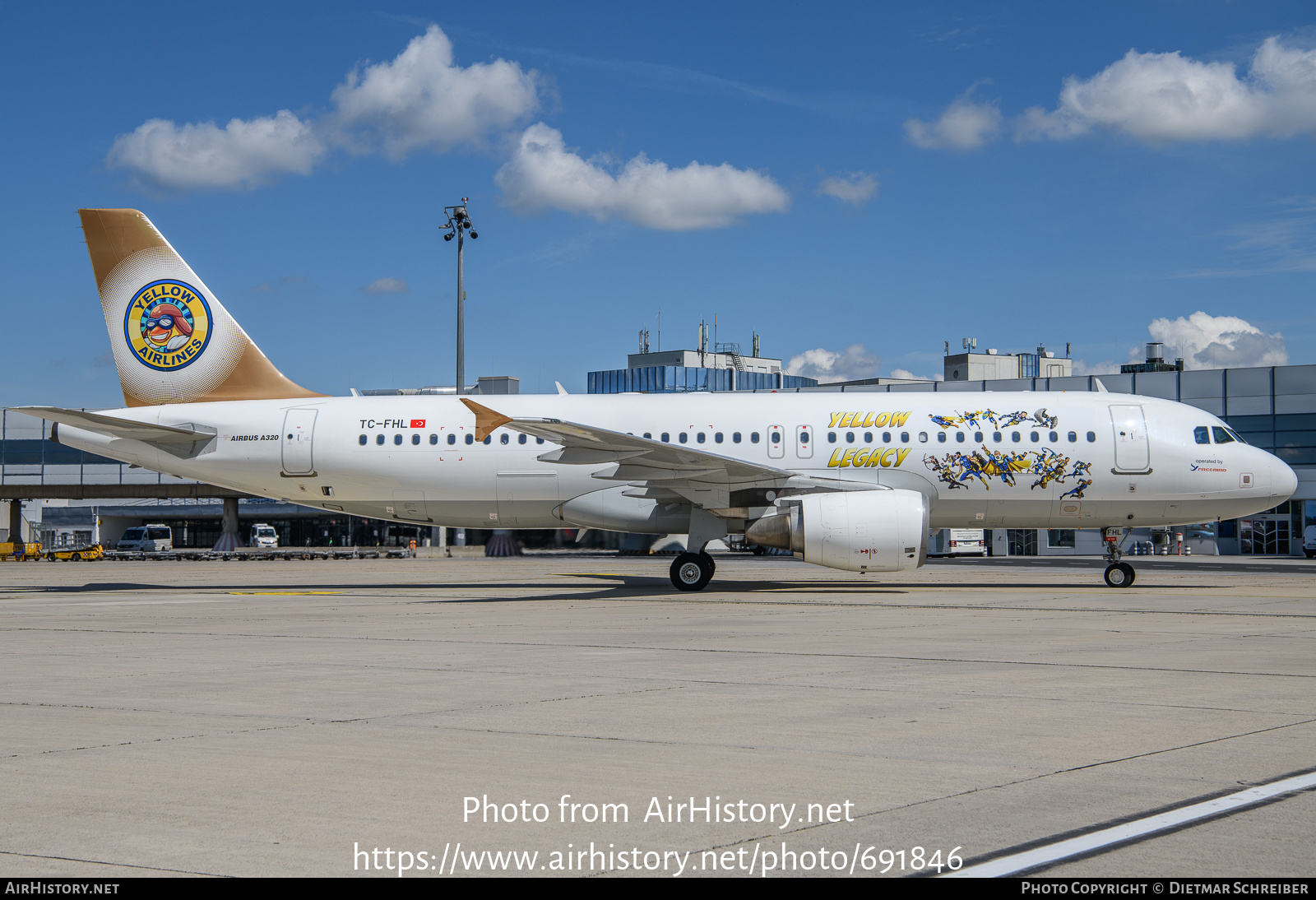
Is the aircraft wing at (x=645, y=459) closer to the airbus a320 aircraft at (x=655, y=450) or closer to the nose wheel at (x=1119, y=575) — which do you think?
the airbus a320 aircraft at (x=655, y=450)

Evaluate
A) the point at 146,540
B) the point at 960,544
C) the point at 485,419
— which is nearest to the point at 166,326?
the point at 485,419

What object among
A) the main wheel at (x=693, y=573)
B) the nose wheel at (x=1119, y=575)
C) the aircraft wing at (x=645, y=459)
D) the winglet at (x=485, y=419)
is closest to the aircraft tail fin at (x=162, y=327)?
the winglet at (x=485, y=419)

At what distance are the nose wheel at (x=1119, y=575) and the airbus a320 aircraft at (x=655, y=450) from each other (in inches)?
2.2

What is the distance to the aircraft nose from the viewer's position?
2389 centimetres

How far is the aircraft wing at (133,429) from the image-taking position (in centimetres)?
2408

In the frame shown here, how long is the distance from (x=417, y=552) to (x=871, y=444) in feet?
129

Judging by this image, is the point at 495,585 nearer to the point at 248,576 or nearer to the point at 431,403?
the point at 431,403

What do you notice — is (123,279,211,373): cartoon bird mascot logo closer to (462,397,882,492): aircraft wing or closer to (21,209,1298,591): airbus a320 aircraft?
(21,209,1298,591): airbus a320 aircraft

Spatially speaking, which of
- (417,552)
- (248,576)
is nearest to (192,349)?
(248,576)

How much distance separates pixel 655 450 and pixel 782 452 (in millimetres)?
3640

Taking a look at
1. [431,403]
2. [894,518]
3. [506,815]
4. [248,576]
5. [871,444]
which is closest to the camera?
[506,815]

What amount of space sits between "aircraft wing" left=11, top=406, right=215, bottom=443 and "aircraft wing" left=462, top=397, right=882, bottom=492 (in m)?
7.38

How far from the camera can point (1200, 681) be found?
999cm


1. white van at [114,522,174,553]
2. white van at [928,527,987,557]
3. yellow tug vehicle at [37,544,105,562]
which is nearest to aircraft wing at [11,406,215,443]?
yellow tug vehicle at [37,544,105,562]
